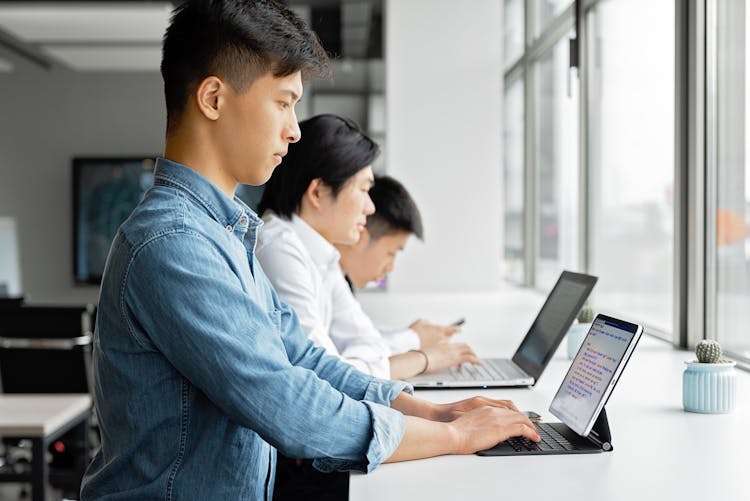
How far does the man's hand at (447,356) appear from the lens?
6.18ft

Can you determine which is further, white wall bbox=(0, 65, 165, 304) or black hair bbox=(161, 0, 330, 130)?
white wall bbox=(0, 65, 165, 304)

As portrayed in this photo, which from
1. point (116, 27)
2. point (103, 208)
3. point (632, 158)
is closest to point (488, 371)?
point (632, 158)

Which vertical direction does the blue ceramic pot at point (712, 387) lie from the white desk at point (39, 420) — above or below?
above

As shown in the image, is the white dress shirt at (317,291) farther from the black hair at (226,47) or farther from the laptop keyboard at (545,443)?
the black hair at (226,47)

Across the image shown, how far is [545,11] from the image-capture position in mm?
4367

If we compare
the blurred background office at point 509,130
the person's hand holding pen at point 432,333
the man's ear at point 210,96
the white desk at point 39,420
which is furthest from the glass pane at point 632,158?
the white desk at point 39,420

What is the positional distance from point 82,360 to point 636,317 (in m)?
2.26

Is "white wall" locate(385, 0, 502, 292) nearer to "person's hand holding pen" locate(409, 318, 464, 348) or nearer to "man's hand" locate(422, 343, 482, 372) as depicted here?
"person's hand holding pen" locate(409, 318, 464, 348)

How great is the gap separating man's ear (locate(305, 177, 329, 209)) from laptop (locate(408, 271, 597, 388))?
505 millimetres

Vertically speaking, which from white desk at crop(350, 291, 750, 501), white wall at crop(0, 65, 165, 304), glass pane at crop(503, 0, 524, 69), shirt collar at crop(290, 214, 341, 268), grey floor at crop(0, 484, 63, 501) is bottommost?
grey floor at crop(0, 484, 63, 501)

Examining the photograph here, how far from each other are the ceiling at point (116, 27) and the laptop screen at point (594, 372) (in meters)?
3.59

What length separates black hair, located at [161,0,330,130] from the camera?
44.1 inches

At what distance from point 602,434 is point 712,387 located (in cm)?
35

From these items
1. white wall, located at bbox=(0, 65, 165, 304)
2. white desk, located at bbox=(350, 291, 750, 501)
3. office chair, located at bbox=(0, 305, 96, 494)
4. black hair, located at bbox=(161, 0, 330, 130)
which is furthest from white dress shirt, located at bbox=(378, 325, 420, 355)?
white wall, located at bbox=(0, 65, 165, 304)
